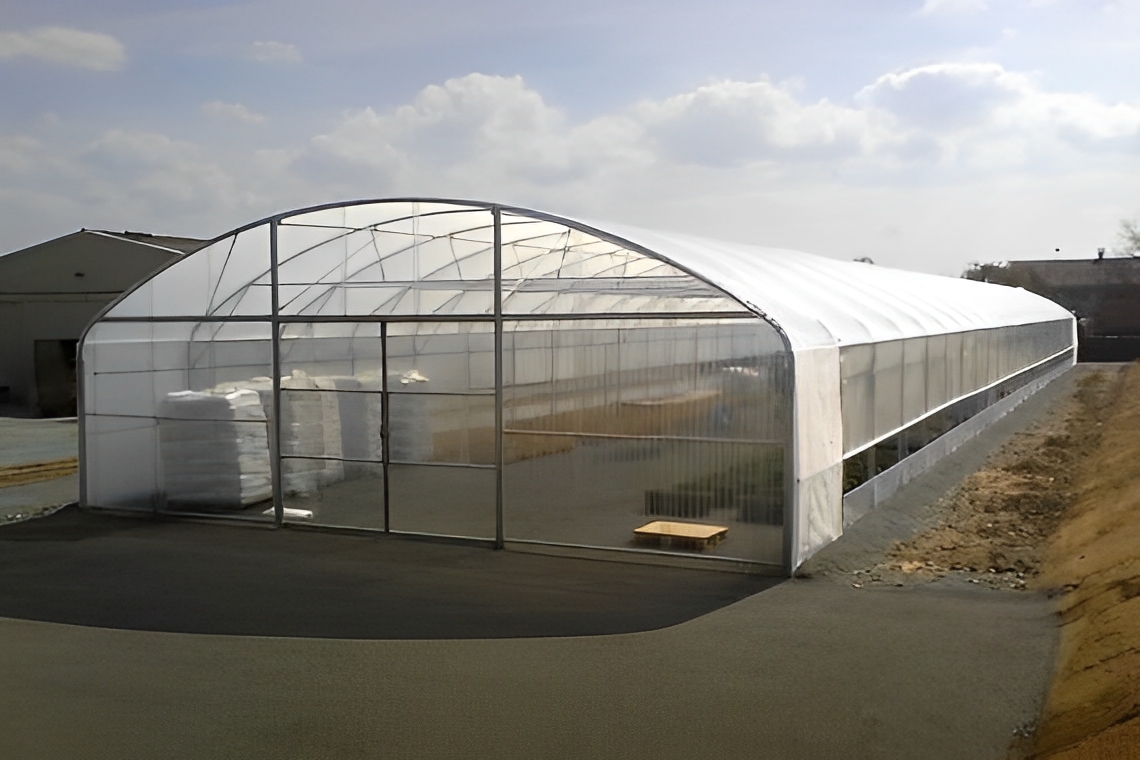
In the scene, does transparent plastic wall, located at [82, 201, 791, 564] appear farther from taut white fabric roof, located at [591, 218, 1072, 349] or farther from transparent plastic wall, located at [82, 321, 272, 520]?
taut white fabric roof, located at [591, 218, 1072, 349]

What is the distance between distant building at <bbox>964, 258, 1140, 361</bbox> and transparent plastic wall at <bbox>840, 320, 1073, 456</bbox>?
3161 cm

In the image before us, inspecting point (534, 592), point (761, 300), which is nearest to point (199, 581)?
point (534, 592)

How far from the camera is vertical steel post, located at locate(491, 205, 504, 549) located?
40.3 ft

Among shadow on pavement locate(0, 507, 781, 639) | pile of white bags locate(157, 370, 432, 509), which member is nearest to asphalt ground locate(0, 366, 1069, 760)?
shadow on pavement locate(0, 507, 781, 639)

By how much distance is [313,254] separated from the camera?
548 inches

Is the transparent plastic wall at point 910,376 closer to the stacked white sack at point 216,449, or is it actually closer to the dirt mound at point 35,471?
the stacked white sack at point 216,449

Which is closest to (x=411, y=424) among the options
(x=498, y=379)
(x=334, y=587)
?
(x=498, y=379)

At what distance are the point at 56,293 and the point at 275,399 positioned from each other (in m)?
20.7

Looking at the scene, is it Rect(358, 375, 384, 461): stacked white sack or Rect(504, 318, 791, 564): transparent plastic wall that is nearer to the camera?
Rect(504, 318, 791, 564): transparent plastic wall

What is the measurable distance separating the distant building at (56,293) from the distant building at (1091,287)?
138 ft

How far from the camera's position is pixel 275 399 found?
13641mm

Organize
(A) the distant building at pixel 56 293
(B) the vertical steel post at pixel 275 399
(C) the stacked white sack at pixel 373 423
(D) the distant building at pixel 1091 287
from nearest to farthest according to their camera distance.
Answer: (B) the vertical steel post at pixel 275 399 → (C) the stacked white sack at pixel 373 423 → (A) the distant building at pixel 56 293 → (D) the distant building at pixel 1091 287

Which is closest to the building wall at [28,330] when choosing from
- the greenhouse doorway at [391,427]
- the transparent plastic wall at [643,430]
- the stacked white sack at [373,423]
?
the greenhouse doorway at [391,427]

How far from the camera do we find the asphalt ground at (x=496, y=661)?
6.61m
